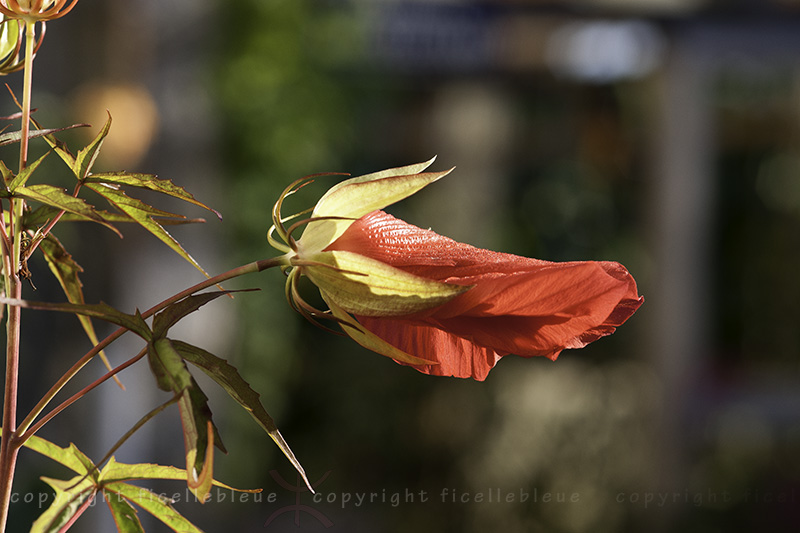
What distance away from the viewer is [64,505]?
0.35 meters

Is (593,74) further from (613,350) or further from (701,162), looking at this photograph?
(613,350)

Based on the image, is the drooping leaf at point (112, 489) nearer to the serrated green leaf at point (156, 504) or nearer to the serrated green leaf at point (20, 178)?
the serrated green leaf at point (156, 504)

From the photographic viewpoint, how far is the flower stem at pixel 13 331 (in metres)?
0.32

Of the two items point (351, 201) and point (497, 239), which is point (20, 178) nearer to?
point (351, 201)

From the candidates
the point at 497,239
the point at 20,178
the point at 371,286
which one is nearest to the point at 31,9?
the point at 20,178

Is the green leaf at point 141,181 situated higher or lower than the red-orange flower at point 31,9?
lower

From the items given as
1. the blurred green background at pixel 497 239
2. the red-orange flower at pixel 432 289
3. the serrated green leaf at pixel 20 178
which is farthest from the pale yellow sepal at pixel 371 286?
the blurred green background at pixel 497 239

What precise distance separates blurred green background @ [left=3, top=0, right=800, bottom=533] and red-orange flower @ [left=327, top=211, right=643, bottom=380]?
6.82ft

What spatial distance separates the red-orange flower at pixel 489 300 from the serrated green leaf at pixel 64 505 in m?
0.13

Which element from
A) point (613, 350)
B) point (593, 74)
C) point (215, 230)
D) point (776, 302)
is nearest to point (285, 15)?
point (215, 230)

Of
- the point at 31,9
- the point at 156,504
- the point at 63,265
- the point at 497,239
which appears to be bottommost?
the point at 497,239

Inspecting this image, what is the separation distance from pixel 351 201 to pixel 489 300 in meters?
0.08

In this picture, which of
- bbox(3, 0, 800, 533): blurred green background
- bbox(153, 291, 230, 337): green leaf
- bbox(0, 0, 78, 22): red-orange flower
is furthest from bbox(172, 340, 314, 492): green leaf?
bbox(3, 0, 800, 533): blurred green background

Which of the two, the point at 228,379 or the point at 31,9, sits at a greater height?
the point at 31,9
